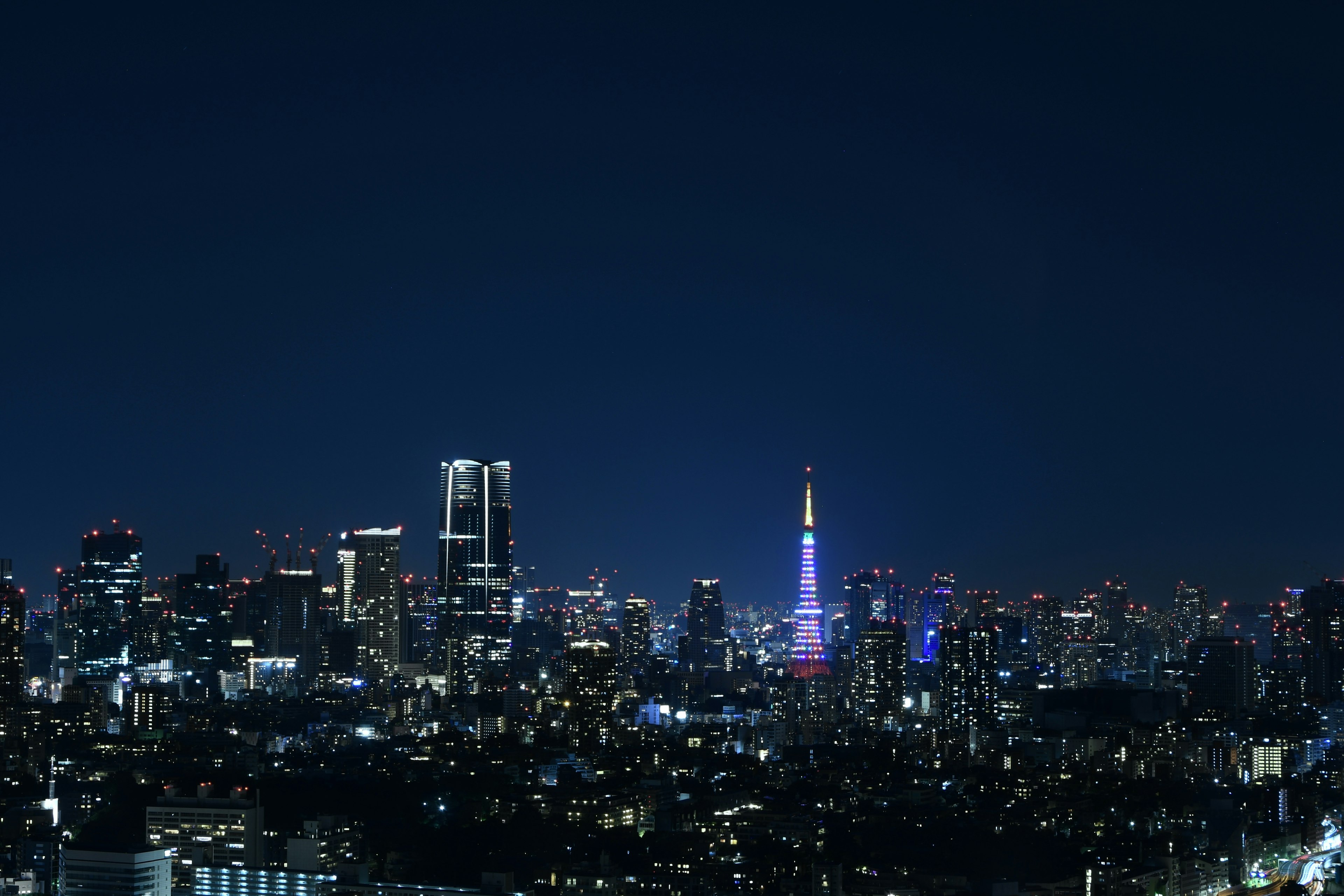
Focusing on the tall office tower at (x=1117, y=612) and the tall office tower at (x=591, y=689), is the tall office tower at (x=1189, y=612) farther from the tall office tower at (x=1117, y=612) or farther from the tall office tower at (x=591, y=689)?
the tall office tower at (x=591, y=689)

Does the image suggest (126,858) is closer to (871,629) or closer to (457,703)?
(457,703)

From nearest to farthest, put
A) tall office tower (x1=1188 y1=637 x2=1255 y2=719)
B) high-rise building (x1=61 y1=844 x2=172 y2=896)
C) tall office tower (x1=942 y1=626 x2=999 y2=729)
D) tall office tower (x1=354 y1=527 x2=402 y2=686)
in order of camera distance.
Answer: high-rise building (x1=61 y1=844 x2=172 y2=896)
tall office tower (x1=942 y1=626 x2=999 y2=729)
tall office tower (x1=1188 y1=637 x2=1255 y2=719)
tall office tower (x1=354 y1=527 x2=402 y2=686)

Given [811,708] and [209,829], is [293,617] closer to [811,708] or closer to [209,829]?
[811,708]

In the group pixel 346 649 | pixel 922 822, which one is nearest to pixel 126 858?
pixel 922 822

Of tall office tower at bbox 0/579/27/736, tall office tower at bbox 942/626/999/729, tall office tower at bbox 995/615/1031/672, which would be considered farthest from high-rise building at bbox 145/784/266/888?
tall office tower at bbox 995/615/1031/672

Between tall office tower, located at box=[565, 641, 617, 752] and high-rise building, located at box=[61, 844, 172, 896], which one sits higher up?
tall office tower, located at box=[565, 641, 617, 752]

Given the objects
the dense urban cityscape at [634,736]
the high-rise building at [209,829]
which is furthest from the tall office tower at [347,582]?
the high-rise building at [209,829]

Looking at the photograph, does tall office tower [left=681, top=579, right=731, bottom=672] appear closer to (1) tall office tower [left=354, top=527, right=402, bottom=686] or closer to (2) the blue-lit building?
(1) tall office tower [left=354, top=527, right=402, bottom=686]
